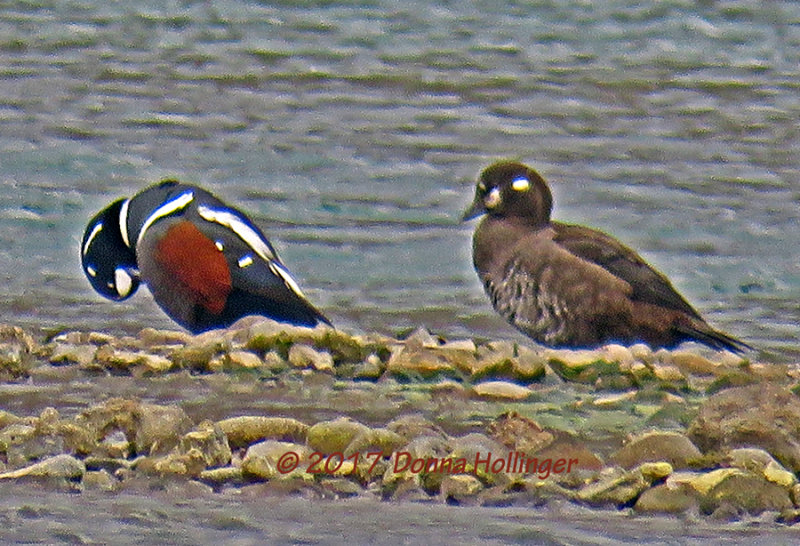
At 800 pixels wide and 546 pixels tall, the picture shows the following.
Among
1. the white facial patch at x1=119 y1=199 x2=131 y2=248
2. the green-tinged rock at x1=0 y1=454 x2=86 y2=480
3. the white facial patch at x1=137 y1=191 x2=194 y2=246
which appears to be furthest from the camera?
the white facial patch at x1=119 y1=199 x2=131 y2=248

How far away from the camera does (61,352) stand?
247 inches

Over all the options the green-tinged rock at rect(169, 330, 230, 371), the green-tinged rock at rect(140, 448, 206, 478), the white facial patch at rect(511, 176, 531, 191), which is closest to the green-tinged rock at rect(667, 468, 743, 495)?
the green-tinged rock at rect(140, 448, 206, 478)

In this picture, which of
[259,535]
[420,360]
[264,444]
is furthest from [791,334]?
[259,535]

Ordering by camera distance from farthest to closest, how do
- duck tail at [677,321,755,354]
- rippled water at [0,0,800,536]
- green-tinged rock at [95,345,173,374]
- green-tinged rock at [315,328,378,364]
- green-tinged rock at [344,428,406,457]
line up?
rippled water at [0,0,800,536] → duck tail at [677,321,755,354] → green-tinged rock at [315,328,378,364] → green-tinged rock at [95,345,173,374] → green-tinged rock at [344,428,406,457]

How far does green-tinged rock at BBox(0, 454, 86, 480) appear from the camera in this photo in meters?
4.30

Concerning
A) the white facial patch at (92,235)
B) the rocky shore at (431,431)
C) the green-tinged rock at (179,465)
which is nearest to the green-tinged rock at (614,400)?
the rocky shore at (431,431)

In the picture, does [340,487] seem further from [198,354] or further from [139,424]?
[198,354]

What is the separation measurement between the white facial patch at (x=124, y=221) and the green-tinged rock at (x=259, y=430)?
118 inches

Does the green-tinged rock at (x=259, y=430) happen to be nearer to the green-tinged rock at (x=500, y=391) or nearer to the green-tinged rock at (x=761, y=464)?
the green-tinged rock at (x=500, y=391)

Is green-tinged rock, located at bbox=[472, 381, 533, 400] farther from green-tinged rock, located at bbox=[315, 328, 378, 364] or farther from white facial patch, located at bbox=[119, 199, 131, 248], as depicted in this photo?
white facial patch, located at bbox=[119, 199, 131, 248]

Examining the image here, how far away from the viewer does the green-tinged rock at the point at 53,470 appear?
4305mm

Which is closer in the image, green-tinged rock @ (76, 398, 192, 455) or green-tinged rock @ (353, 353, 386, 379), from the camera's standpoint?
green-tinged rock @ (76, 398, 192, 455)

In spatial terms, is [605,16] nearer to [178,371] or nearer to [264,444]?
[178,371]

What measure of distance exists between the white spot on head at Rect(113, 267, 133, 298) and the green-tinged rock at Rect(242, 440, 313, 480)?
3.39 m
